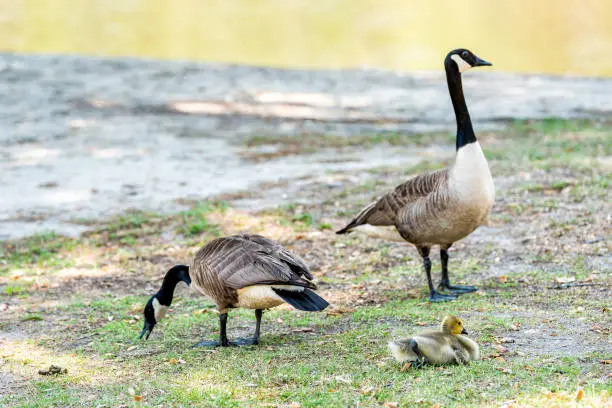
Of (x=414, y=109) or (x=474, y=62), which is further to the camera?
(x=414, y=109)

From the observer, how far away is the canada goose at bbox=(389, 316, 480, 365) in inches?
211

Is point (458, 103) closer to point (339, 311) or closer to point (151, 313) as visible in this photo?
point (339, 311)

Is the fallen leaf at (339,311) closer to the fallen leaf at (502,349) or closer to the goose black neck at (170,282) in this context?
the goose black neck at (170,282)

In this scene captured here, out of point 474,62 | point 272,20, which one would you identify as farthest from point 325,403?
point 272,20

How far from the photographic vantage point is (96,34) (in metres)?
32.3

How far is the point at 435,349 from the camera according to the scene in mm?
5395

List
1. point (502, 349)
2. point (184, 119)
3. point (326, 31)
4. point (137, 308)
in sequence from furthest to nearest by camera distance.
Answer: point (326, 31) < point (184, 119) < point (137, 308) < point (502, 349)

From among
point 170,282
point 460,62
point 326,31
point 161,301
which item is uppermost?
point 326,31

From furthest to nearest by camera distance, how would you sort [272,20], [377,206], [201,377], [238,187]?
[272,20]
[238,187]
[377,206]
[201,377]

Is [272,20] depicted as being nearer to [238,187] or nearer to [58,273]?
[238,187]

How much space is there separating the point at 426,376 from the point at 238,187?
6916mm

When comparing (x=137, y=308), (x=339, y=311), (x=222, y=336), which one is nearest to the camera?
(x=222, y=336)

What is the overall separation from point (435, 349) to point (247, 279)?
1.40m

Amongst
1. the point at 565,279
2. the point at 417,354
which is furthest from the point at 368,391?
the point at 565,279
